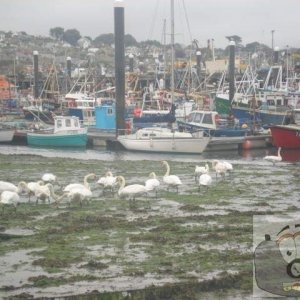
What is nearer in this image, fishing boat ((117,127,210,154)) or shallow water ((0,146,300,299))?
shallow water ((0,146,300,299))

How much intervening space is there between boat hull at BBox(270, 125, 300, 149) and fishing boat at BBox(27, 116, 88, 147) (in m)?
13.0

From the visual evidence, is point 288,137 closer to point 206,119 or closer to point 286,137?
point 286,137

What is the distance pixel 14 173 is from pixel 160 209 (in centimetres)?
1044

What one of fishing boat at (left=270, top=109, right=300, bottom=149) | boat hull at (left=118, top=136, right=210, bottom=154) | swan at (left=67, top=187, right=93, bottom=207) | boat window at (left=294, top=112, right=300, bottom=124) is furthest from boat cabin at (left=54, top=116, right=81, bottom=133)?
swan at (left=67, top=187, right=93, bottom=207)

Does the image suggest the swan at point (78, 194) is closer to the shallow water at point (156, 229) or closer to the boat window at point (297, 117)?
the shallow water at point (156, 229)

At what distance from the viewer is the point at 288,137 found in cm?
4578

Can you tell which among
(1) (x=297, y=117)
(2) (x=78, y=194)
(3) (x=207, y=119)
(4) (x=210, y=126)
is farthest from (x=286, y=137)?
(2) (x=78, y=194)

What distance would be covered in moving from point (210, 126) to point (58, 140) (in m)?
10.5

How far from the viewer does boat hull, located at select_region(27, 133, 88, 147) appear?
156 feet

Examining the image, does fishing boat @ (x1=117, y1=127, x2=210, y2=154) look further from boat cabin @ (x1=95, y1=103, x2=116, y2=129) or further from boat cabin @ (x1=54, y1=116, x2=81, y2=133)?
boat cabin @ (x1=95, y1=103, x2=116, y2=129)

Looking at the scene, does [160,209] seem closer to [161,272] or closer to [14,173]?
[161,272]

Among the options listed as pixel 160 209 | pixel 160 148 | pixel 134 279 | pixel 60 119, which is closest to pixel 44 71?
pixel 60 119

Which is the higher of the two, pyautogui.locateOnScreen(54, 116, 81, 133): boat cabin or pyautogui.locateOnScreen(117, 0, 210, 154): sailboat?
pyautogui.locateOnScreen(54, 116, 81, 133): boat cabin

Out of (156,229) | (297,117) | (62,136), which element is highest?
(297,117)
